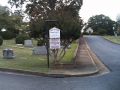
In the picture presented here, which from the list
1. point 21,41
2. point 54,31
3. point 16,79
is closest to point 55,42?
point 54,31

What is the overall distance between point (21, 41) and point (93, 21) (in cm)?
12273

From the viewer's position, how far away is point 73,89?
1424 centimetres

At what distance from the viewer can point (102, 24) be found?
166m

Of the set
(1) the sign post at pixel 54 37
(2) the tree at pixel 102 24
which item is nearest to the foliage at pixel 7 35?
(1) the sign post at pixel 54 37

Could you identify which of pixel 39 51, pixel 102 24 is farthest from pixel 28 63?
pixel 102 24

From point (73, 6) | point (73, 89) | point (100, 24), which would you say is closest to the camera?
point (73, 89)

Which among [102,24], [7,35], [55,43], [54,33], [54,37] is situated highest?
[54,33]

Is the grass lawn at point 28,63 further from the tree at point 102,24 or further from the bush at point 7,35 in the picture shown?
the tree at point 102,24

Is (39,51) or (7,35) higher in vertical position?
(39,51)

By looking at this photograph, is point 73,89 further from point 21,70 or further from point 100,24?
point 100,24

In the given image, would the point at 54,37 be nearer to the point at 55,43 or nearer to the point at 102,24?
the point at 55,43

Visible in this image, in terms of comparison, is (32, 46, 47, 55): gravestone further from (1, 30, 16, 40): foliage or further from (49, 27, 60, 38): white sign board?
(1, 30, 16, 40): foliage

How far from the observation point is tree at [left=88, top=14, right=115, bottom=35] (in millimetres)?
156125

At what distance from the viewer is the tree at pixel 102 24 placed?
6147 inches
